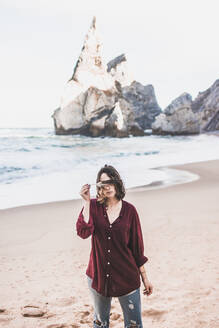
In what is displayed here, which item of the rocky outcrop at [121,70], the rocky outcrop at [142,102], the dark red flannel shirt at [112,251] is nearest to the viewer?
the dark red flannel shirt at [112,251]

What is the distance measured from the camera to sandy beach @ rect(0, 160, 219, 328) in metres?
3.10

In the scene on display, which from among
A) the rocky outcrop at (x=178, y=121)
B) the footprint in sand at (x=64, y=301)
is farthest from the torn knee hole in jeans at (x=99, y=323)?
the rocky outcrop at (x=178, y=121)

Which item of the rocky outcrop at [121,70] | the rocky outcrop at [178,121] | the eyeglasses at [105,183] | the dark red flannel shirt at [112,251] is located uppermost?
the rocky outcrop at [121,70]

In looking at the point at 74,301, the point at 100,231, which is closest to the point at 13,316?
the point at 74,301

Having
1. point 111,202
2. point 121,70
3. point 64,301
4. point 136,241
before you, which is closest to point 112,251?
point 136,241

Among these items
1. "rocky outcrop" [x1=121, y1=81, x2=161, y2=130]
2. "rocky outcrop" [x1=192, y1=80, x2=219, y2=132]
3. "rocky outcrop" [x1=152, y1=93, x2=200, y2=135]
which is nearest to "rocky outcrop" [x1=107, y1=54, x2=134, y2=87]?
"rocky outcrop" [x1=121, y1=81, x2=161, y2=130]

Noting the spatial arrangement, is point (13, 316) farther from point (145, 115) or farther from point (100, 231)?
point (145, 115)

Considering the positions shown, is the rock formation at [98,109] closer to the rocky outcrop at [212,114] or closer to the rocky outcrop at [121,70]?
the rocky outcrop at [212,114]

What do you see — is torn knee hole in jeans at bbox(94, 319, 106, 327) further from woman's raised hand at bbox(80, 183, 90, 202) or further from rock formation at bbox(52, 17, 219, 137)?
rock formation at bbox(52, 17, 219, 137)

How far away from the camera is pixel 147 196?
826 centimetres

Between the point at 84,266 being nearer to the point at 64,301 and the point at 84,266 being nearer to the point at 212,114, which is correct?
the point at 64,301

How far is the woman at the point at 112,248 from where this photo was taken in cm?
210

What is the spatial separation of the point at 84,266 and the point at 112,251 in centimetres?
237

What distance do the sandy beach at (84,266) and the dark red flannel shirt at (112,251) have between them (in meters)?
1.08
